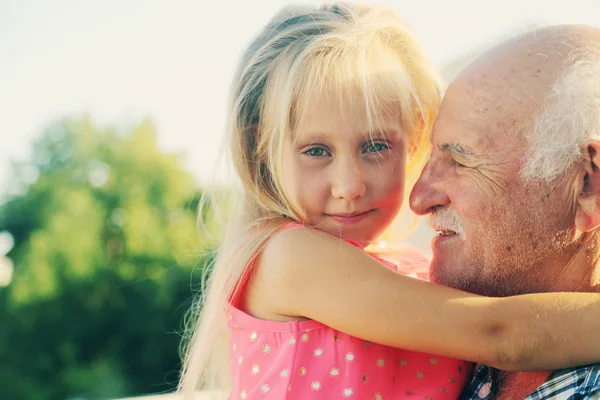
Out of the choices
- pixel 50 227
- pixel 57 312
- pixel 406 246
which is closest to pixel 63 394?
pixel 57 312

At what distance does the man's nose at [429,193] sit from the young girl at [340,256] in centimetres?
11

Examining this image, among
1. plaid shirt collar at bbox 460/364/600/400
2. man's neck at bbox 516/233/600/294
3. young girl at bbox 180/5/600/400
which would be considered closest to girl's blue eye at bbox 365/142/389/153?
young girl at bbox 180/5/600/400

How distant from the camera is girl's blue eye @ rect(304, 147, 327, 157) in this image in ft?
6.86

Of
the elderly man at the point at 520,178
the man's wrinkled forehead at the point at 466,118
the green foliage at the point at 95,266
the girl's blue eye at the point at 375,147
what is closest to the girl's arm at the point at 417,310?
the elderly man at the point at 520,178

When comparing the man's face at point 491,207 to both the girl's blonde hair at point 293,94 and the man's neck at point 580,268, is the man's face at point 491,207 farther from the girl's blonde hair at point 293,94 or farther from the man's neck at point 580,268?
the girl's blonde hair at point 293,94

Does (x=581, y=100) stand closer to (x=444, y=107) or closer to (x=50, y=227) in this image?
(x=444, y=107)

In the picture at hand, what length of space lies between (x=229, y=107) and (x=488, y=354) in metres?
1.13

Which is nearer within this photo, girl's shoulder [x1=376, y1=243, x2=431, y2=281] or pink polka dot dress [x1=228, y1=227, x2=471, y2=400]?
pink polka dot dress [x1=228, y1=227, x2=471, y2=400]

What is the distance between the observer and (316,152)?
2102mm

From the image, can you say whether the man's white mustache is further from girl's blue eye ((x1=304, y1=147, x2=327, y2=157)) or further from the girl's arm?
girl's blue eye ((x1=304, y1=147, x2=327, y2=157))

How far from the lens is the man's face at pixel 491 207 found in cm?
194

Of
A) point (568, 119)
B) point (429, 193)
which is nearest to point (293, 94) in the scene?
point (429, 193)

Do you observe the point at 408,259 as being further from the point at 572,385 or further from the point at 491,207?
the point at 572,385

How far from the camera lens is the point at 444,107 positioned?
2080 mm
